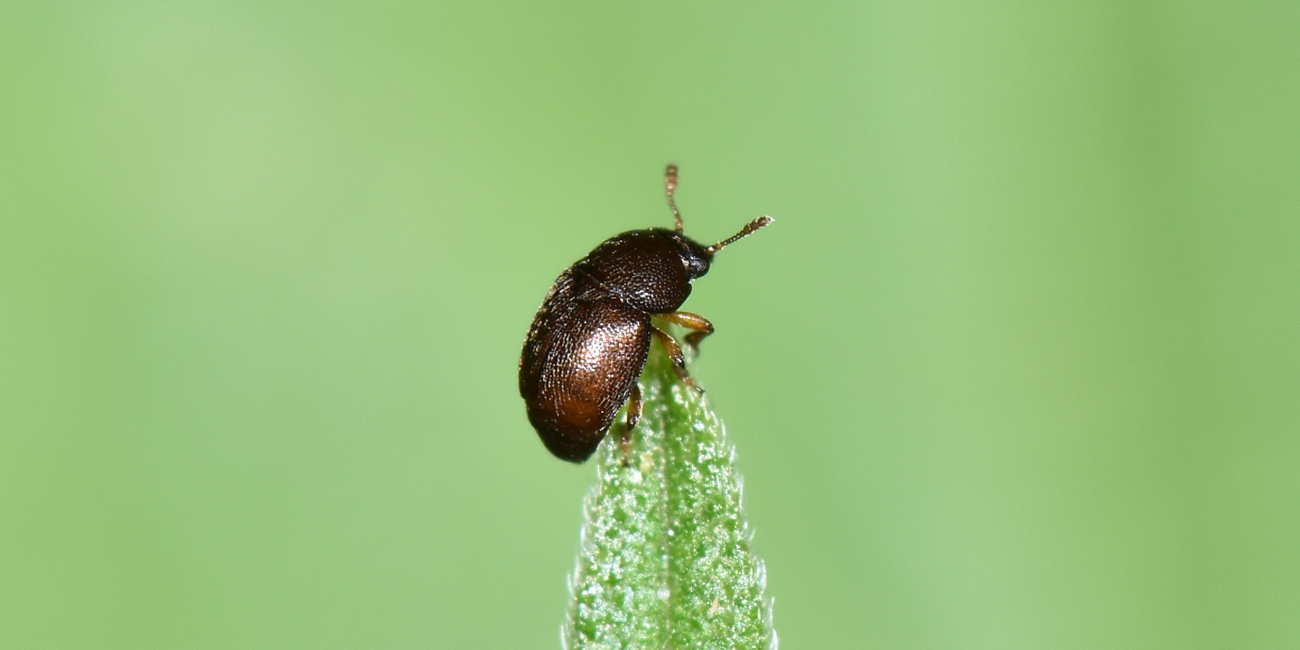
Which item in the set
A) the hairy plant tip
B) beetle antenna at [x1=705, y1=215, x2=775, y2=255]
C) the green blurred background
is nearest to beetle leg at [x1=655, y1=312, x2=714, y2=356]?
beetle antenna at [x1=705, y1=215, x2=775, y2=255]

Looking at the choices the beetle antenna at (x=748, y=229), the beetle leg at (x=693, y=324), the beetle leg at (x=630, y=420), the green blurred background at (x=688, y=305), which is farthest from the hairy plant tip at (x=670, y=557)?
the green blurred background at (x=688, y=305)

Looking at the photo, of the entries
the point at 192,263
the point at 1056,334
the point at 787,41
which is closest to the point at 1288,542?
the point at 1056,334

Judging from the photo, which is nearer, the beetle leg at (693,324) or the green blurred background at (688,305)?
the beetle leg at (693,324)

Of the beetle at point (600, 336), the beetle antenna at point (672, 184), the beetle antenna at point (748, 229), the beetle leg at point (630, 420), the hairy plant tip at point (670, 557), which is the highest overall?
the beetle antenna at point (672, 184)

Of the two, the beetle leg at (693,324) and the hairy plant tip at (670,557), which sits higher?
the beetle leg at (693,324)

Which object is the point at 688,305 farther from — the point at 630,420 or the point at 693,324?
the point at 630,420

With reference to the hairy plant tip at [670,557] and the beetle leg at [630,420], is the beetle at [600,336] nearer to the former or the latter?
the beetle leg at [630,420]

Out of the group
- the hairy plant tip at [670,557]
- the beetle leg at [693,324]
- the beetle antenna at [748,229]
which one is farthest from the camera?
the beetle antenna at [748,229]

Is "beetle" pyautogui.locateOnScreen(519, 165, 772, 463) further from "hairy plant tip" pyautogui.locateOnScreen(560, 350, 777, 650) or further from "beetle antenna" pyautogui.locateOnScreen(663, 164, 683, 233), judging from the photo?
"hairy plant tip" pyautogui.locateOnScreen(560, 350, 777, 650)
